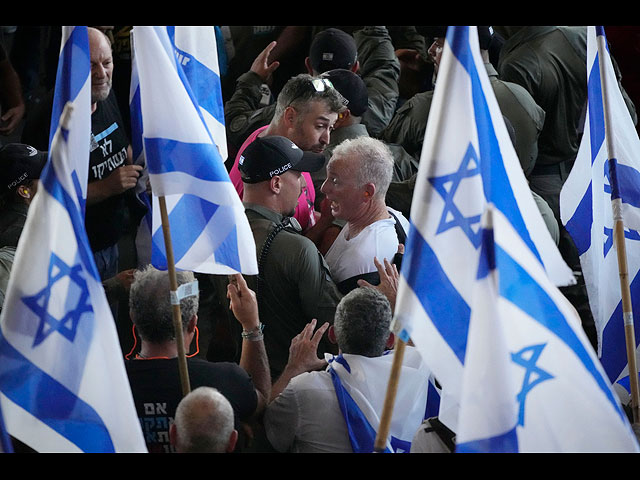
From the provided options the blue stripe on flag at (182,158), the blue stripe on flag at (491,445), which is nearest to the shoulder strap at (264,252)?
the blue stripe on flag at (182,158)

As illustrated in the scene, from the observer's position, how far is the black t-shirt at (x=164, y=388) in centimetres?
388

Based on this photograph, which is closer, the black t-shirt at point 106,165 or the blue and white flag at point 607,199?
the blue and white flag at point 607,199

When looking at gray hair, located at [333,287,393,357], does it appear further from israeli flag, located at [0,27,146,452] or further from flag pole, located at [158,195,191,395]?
israeli flag, located at [0,27,146,452]

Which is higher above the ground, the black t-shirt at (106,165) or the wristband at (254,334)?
the black t-shirt at (106,165)

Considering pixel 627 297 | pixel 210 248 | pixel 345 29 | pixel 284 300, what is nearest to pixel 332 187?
pixel 284 300

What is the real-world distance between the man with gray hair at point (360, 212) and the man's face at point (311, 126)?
23.3 inches

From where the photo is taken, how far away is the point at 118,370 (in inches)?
135

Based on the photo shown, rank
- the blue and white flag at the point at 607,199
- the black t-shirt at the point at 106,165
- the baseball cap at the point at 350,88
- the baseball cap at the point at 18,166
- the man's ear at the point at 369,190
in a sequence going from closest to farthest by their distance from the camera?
the blue and white flag at the point at 607,199
the man's ear at the point at 369,190
the baseball cap at the point at 18,166
the black t-shirt at the point at 106,165
the baseball cap at the point at 350,88

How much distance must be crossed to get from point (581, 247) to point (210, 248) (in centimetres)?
173

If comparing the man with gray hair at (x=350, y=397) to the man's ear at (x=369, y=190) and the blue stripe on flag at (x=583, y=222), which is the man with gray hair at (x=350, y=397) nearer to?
the man's ear at (x=369, y=190)

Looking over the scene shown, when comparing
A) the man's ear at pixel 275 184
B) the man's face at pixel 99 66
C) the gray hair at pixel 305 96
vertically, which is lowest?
the man's ear at pixel 275 184

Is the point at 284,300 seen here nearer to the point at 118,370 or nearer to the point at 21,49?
the point at 118,370

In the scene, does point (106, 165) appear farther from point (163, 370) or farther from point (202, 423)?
point (202, 423)

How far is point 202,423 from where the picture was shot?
3283 mm
